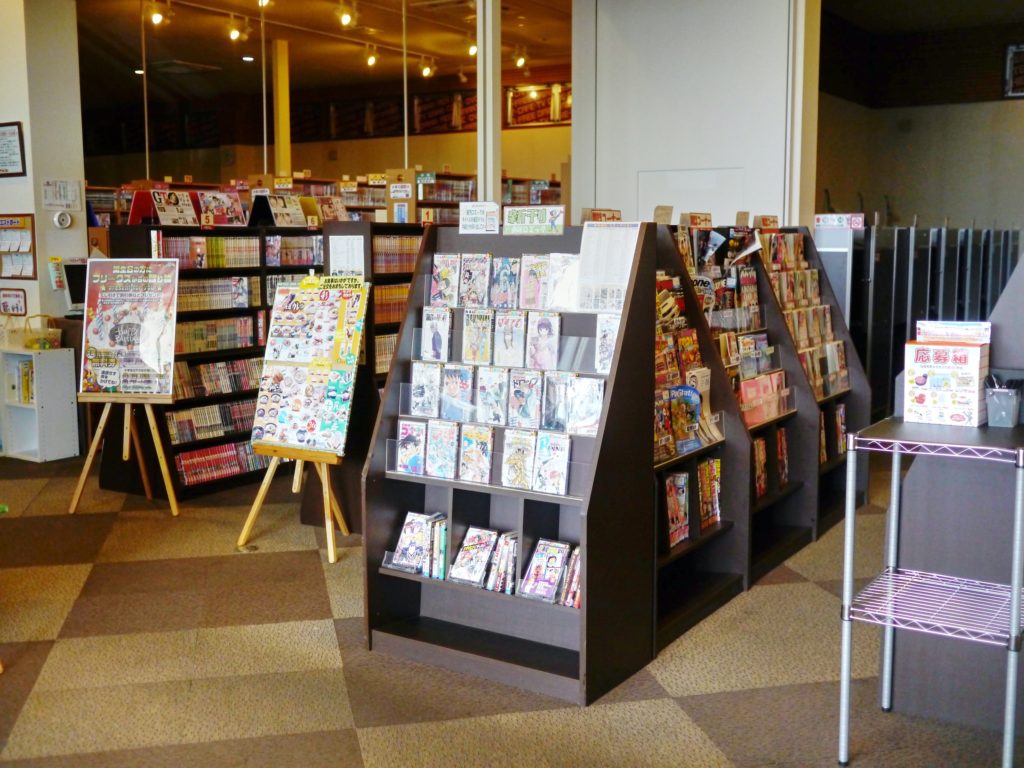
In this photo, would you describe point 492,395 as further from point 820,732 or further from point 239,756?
point 820,732

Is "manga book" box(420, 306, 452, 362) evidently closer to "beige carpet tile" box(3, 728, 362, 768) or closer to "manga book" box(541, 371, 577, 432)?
"manga book" box(541, 371, 577, 432)

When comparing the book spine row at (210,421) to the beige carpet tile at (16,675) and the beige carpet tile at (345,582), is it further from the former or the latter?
the beige carpet tile at (16,675)

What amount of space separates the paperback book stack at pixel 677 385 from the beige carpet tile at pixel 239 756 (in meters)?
1.55

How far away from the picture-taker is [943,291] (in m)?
9.49

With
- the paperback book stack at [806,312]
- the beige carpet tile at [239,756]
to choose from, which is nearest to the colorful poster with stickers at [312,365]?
the beige carpet tile at [239,756]

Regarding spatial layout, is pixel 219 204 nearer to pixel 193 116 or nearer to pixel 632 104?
pixel 632 104

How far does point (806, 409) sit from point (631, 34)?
4.45 meters

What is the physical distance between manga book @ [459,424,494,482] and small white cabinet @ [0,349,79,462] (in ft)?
14.6

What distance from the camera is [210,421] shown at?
6391 millimetres

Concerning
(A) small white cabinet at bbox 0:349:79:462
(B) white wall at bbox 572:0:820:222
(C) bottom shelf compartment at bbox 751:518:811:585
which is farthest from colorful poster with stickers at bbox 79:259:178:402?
(B) white wall at bbox 572:0:820:222

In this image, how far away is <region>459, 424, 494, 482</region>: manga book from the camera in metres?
3.71

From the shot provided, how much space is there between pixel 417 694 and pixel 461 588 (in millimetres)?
405

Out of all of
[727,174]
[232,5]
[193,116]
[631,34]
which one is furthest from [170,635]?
[193,116]

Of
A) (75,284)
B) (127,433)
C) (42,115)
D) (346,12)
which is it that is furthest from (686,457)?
(346,12)
